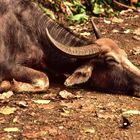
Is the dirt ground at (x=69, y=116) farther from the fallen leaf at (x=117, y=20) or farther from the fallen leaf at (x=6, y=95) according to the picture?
the fallen leaf at (x=117, y=20)

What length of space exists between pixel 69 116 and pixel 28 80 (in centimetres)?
121

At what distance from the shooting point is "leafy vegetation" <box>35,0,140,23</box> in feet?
34.6

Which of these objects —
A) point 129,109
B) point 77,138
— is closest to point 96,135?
point 77,138

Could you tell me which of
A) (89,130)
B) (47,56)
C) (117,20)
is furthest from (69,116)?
(117,20)

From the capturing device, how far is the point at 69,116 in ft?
19.5

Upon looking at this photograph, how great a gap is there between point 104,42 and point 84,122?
1557 millimetres

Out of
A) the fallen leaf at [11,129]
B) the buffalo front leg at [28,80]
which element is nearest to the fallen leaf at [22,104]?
the buffalo front leg at [28,80]

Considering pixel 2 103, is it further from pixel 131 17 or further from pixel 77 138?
pixel 131 17

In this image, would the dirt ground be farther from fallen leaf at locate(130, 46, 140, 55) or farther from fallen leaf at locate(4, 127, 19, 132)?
fallen leaf at locate(130, 46, 140, 55)

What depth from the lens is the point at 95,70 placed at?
22.7ft

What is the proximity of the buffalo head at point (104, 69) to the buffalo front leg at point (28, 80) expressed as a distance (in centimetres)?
34

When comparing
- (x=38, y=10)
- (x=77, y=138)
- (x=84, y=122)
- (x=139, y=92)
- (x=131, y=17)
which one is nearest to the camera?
(x=77, y=138)

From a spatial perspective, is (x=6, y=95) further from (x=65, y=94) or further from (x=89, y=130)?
(x=89, y=130)

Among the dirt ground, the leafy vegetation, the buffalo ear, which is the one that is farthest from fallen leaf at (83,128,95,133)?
the leafy vegetation
